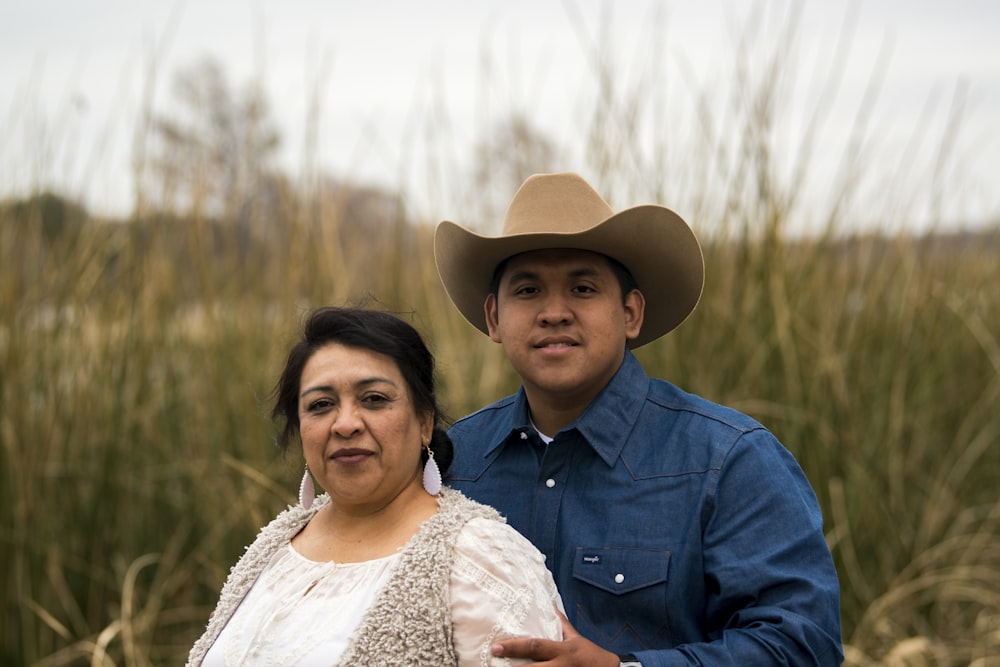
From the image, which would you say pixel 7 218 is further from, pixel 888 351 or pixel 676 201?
pixel 888 351

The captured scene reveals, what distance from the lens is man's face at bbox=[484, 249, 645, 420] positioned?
2363mm

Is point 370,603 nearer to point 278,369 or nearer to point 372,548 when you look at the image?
point 372,548

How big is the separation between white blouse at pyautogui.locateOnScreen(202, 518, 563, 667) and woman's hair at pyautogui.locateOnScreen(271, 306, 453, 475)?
30cm

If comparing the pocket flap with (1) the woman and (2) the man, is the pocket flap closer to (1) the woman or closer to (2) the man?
(2) the man

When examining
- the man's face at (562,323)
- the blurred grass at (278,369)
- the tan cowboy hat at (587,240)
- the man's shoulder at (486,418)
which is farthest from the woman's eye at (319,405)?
the blurred grass at (278,369)

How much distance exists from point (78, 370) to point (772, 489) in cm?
281

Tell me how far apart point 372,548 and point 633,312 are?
0.92m

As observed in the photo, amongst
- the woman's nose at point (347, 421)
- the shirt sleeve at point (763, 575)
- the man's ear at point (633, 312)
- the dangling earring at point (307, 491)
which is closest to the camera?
the woman's nose at point (347, 421)

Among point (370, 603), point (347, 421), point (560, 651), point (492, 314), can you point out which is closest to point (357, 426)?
point (347, 421)

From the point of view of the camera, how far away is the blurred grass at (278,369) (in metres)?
3.95

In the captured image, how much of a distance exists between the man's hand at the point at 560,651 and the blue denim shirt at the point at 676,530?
0.19 meters

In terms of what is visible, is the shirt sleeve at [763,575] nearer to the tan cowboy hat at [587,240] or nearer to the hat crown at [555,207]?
the tan cowboy hat at [587,240]

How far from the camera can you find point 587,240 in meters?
2.42

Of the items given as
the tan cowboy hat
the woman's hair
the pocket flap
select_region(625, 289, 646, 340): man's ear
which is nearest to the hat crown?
the tan cowboy hat
